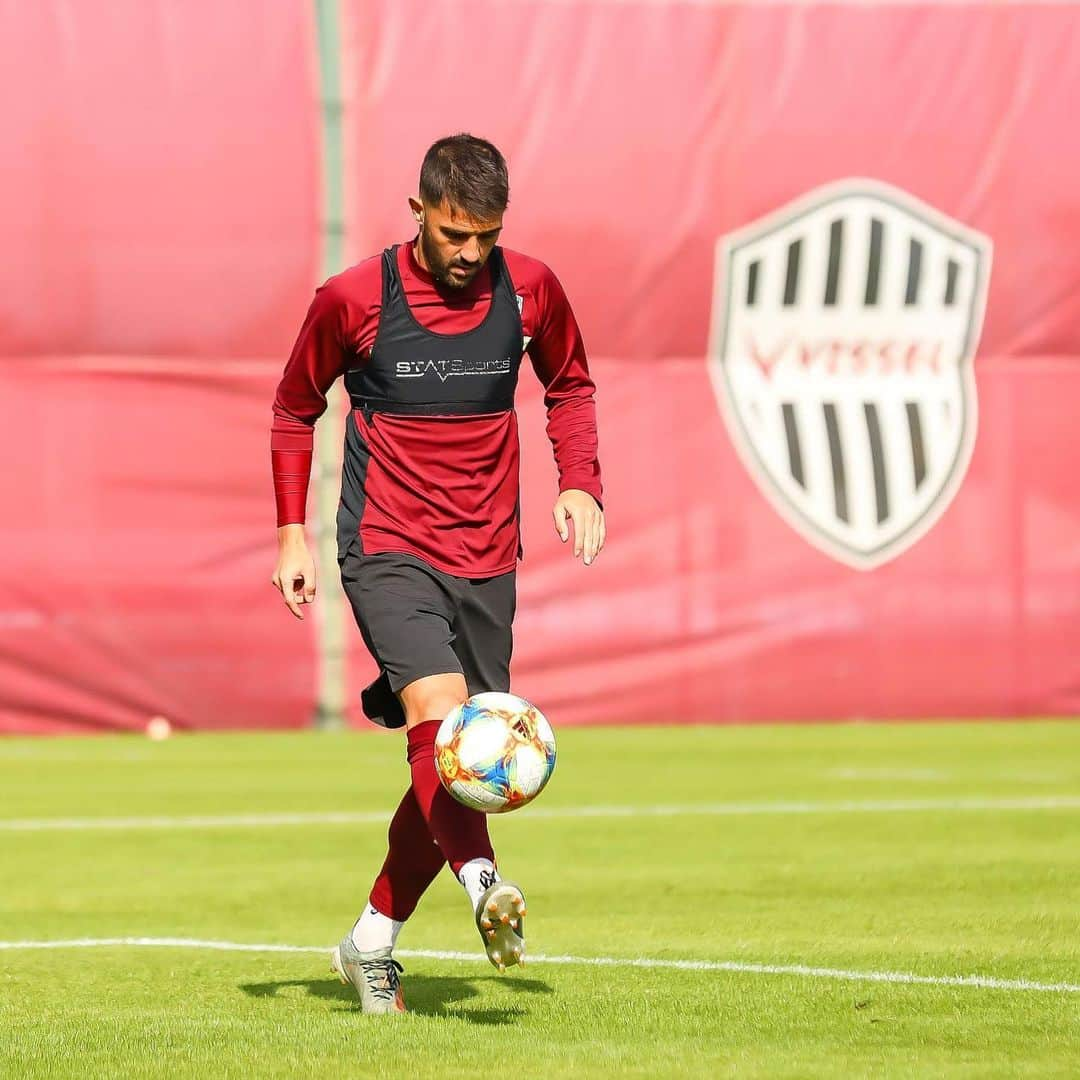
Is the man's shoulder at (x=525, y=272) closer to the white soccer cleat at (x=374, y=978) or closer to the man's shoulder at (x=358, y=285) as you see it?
the man's shoulder at (x=358, y=285)

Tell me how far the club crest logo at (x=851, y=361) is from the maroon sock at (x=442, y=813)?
37.0 ft

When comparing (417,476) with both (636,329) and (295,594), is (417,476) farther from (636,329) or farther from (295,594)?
(636,329)

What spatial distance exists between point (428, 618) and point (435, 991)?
1.10 metres

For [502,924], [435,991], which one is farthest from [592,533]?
[435,991]

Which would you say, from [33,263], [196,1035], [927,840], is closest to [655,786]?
[927,840]

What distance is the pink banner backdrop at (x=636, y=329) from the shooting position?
15.9 meters

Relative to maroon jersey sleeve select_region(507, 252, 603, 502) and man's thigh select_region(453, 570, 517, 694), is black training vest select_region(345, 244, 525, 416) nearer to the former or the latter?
maroon jersey sleeve select_region(507, 252, 603, 502)

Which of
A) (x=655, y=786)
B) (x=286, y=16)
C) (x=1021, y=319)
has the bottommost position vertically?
(x=655, y=786)

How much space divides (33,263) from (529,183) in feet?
10.9

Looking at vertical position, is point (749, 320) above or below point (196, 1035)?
above

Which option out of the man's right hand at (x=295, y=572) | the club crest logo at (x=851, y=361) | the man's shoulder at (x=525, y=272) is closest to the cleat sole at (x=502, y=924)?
the man's right hand at (x=295, y=572)

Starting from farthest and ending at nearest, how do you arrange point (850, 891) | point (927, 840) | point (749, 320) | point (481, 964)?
point (749, 320) < point (927, 840) < point (850, 891) < point (481, 964)

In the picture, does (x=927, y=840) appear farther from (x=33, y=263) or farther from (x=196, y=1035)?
(x=33, y=263)

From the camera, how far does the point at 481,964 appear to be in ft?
22.9
